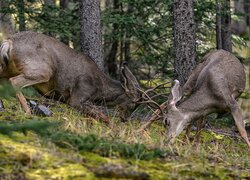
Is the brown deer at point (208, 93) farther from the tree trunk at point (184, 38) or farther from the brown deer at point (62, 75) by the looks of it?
the brown deer at point (62, 75)

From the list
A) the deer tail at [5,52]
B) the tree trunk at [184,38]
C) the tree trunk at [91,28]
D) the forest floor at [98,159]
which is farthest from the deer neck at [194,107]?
the tree trunk at [91,28]

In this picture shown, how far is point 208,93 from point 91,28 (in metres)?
3.80

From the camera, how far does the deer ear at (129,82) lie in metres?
10.8

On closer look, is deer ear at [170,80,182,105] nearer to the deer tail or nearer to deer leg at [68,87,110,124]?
deer leg at [68,87,110,124]

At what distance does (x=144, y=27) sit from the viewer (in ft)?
50.9

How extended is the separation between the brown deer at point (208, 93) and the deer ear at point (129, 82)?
96 centimetres

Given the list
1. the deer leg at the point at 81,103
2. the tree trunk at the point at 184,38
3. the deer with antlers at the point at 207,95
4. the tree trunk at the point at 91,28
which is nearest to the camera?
the deer with antlers at the point at 207,95

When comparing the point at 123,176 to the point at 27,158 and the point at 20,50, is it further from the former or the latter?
the point at 20,50

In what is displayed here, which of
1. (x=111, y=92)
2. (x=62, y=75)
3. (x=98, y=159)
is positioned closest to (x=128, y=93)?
(x=111, y=92)

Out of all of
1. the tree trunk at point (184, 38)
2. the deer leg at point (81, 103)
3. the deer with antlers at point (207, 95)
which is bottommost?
the deer leg at point (81, 103)

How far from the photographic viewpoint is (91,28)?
12.6 meters

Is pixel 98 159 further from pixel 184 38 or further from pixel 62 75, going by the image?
pixel 184 38

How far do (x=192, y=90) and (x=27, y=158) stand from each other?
6.12 m

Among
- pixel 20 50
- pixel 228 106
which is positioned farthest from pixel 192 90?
pixel 20 50
